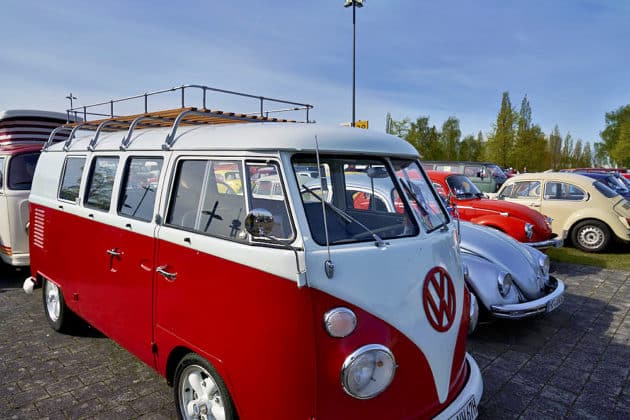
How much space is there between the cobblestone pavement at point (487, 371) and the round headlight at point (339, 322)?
75.0 inches

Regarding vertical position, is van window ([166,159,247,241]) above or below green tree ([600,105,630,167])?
below

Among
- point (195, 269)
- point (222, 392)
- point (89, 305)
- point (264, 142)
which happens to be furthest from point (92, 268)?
point (264, 142)

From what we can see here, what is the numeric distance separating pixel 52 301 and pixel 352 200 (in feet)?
12.5

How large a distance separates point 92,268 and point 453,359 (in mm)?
3059

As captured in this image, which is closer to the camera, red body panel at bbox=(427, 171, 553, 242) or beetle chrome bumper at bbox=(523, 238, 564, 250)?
beetle chrome bumper at bbox=(523, 238, 564, 250)

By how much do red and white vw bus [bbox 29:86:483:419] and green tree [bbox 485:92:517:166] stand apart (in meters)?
38.0

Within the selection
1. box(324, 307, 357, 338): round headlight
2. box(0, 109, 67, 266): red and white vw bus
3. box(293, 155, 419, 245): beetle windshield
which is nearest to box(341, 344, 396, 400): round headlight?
box(324, 307, 357, 338): round headlight

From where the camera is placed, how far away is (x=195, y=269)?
108 inches

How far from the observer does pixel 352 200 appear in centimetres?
329

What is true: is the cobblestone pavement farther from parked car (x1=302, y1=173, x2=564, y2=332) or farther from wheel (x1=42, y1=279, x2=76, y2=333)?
parked car (x1=302, y1=173, x2=564, y2=332)

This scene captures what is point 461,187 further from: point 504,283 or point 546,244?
point 504,283

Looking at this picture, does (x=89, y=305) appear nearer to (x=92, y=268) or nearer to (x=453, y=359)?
(x=92, y=268)

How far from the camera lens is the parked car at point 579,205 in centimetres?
952

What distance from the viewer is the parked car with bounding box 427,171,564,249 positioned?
755cm
